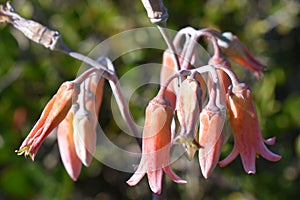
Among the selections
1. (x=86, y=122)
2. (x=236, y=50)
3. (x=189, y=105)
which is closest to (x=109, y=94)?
(x=236, y=50)

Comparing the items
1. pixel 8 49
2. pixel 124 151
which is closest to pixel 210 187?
pixel 124 151

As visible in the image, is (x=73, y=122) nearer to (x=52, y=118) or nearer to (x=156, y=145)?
(x=52, y=118)

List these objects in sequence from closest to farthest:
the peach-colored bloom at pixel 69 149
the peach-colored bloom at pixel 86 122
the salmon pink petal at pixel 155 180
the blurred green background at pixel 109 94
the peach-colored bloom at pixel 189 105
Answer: the peach-colored bloom at pixel 189 105, the salmon pink petal at pixel 155 180, the peach-colored bloom at pixel 86 122, the peach-colored bloom at pixel 69 149, the blurred green background at pixel 109 94

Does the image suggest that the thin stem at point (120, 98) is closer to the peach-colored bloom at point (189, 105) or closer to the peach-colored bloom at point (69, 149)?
the peach-colored bloom at point (69, 149)

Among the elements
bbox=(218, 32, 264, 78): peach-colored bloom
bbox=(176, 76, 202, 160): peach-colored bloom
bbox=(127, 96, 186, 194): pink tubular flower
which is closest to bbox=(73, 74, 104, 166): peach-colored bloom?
bbox=(127, 96, 186, 194): pink tubular flower

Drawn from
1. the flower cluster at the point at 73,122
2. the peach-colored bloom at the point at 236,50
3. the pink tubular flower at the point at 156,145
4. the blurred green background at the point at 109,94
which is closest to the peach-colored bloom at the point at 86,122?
the flower cluster at the point at 73,122

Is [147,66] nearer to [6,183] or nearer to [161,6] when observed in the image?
[6,183]

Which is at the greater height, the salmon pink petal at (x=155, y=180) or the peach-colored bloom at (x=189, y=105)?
the peach-colored bloom at (x=189, y=105)
